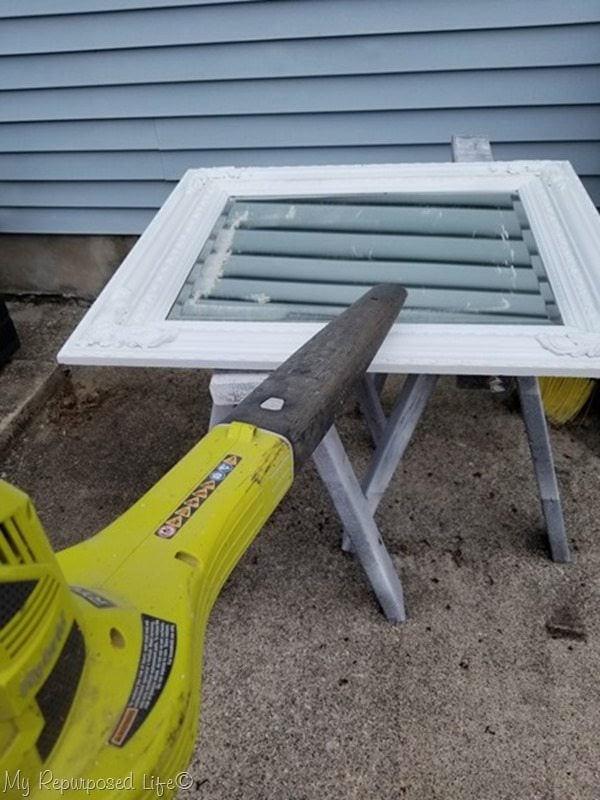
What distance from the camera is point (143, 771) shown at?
624 millimetres

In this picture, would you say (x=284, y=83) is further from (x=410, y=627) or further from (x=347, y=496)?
(x=410, y=627)

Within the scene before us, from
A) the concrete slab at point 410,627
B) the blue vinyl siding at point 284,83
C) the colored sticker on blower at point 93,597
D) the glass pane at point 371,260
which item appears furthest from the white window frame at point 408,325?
the concrete slab at point 410,627

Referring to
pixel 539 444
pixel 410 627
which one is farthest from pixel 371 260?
pixel 410 627

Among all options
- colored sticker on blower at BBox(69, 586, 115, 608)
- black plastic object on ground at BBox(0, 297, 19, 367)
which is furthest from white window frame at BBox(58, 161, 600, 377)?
black plastic object on ground at BBox(0, 297, 19, 367)

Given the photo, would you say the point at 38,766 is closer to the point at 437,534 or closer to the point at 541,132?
the point at 437,534

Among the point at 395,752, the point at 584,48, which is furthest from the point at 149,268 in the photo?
the point at 584,48

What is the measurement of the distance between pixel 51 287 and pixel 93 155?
0.83 metres

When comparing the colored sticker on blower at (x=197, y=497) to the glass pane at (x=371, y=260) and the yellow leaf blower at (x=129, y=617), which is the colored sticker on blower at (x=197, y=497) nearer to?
the yellow leaf blower at (x=129, y=617)

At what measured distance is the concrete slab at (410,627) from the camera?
1.63m

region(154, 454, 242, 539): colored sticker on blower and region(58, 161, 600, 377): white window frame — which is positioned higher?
region(154, 454, 242, 539): colored sticker on blower

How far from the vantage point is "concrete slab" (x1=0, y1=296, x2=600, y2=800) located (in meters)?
1.63

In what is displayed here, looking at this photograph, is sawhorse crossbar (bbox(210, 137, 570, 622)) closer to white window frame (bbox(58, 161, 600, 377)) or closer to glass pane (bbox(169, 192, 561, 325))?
white window frame (bbox(58, 161, 600, 377))

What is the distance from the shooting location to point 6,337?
3090mm

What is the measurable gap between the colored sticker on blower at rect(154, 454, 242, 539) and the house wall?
87.9 inches
